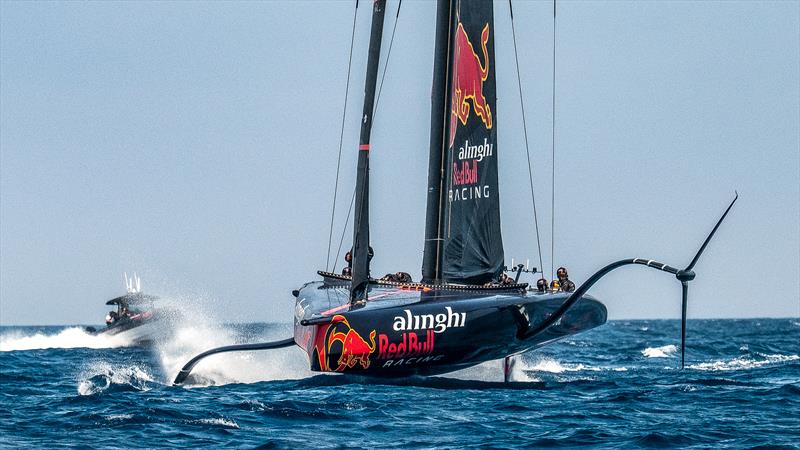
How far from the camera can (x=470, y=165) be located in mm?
24406

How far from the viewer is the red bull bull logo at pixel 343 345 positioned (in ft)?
64.3

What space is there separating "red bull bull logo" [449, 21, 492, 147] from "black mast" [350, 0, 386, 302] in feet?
6.76

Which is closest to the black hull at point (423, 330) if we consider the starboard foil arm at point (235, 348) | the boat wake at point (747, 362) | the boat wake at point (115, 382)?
the starboard foil arm at point (235, 348)

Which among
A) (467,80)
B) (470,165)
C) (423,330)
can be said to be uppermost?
(467,80)

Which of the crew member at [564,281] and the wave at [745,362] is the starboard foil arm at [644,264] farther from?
the wave at [745,362]

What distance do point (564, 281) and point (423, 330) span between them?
16.0 feet

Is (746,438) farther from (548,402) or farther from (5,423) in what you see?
(5,423)

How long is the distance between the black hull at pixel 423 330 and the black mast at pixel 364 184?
1.41 ft

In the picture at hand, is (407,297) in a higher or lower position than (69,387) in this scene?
higher

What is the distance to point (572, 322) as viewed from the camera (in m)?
22.5

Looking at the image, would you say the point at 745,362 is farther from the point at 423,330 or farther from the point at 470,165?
the point at 423,330

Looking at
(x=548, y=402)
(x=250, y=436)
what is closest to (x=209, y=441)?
(x=250, y=436)

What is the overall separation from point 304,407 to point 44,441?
412 cm

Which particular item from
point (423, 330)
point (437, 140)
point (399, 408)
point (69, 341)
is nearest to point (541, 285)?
point (437, 140)
